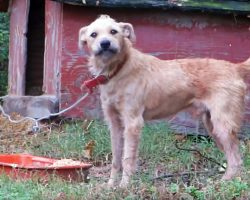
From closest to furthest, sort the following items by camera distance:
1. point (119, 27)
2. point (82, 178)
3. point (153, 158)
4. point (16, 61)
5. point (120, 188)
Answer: point (120, 188), point (82, 178), point (119, 27), point (153, 158), point (16, 61)

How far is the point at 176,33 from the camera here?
8.73m

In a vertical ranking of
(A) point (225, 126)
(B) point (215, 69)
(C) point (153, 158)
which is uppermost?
(B) point (215, 69)

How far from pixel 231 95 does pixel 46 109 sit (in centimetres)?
309

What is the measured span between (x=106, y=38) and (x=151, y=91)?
0.77 metres

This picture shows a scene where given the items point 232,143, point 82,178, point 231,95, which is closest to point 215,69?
point 231,95

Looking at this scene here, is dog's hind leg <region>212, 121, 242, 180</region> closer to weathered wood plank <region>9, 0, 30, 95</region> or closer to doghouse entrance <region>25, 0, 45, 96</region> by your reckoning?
weathered wood plank <region>9, 0, 30, 95</region>

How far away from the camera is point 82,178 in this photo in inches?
240

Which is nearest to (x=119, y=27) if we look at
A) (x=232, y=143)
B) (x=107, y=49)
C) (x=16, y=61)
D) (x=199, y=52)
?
(x=107, y=49)

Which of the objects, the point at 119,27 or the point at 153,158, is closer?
the point at 119,27

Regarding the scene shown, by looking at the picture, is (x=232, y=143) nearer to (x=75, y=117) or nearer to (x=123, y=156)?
(x=123, y=156)

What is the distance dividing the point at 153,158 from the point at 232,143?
3.17 feet

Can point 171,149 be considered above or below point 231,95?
below

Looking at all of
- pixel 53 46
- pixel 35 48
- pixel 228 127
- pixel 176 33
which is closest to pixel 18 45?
pixel 53 46

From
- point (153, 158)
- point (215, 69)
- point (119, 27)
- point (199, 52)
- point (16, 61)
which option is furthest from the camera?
point (16, 61)
